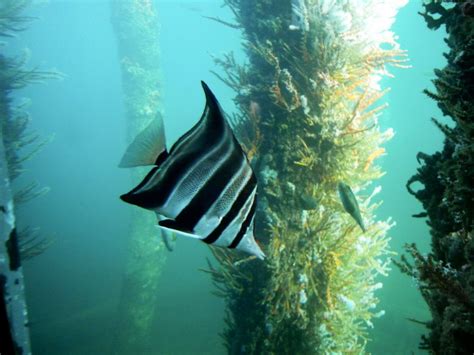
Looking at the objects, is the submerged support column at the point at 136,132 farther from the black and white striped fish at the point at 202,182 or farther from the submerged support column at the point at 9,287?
the black and white striped fish at the point at 202,182

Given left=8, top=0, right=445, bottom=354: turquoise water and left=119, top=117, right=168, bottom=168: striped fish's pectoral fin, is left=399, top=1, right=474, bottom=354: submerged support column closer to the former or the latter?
left=8, top=0, right=445, bottom=354: turquoise water

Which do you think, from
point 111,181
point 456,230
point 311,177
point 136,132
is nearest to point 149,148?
point 456,230

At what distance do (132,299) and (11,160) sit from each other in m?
7.47

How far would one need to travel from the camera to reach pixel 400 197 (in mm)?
49156

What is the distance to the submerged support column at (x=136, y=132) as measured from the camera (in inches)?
507

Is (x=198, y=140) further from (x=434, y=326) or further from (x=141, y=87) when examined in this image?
(x=141, y=87)

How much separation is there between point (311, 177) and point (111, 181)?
3071 inches

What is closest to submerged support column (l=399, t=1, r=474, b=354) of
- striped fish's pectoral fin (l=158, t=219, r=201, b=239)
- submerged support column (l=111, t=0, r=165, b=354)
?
striped fish's pectoral fin (l=158, t=219, r=201, b=239)

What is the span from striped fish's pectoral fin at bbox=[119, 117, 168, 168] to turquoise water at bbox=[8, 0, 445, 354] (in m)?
2.62

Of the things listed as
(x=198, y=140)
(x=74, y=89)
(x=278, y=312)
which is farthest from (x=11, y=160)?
(x=74, y=89)

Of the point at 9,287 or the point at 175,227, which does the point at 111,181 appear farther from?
the point at 175,227

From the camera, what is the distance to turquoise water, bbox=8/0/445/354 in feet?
46.7

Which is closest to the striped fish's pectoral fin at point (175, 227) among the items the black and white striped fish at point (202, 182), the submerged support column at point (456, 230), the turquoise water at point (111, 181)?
the black and white striped fish at point (202, 182)

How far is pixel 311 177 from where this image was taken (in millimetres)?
5047
